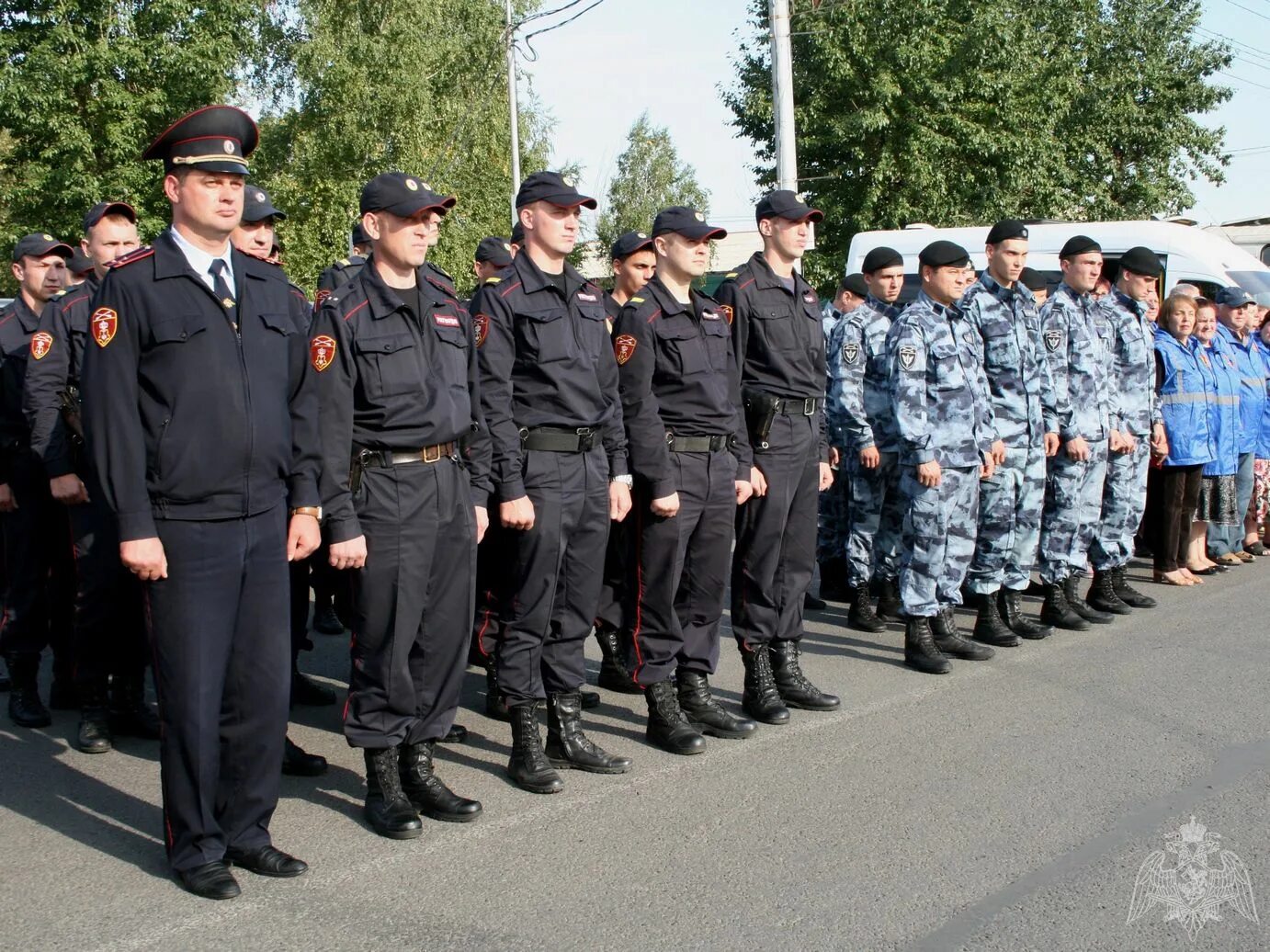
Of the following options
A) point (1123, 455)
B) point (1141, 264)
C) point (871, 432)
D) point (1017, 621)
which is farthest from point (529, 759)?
point (1141, 264)

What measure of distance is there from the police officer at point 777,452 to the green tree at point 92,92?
19115mm

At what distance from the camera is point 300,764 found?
5.02 m

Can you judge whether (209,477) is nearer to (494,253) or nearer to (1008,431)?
(494,253)

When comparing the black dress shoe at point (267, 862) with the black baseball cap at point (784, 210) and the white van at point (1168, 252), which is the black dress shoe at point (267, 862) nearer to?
the black baseball cap at point (784, 210)

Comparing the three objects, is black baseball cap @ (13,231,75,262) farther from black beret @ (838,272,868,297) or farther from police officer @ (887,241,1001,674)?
black beret @ (838,272,868,297)

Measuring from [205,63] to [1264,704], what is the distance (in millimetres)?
22136

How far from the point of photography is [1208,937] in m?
3.56

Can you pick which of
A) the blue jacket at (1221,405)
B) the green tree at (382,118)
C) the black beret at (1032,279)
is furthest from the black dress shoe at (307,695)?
the green tree at (382,118)

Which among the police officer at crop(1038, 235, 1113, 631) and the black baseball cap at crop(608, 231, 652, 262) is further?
the police officer at crop(1038, 235, 1113, 631)

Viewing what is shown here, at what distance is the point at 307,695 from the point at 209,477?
103 inches

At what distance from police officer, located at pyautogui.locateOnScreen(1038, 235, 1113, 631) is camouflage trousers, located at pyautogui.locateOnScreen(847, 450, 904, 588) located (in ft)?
2.83

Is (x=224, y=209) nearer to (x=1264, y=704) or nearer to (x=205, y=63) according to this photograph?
(x=1264, y=704)

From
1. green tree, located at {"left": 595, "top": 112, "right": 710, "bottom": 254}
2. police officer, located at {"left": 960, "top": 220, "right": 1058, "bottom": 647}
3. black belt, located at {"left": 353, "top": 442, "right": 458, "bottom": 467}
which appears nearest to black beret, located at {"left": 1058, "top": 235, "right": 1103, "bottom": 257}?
police officer, located at {"left": 960, "top": 220, "right": 1058, "bottom": 647}

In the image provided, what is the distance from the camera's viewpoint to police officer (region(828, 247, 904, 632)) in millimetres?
7973
